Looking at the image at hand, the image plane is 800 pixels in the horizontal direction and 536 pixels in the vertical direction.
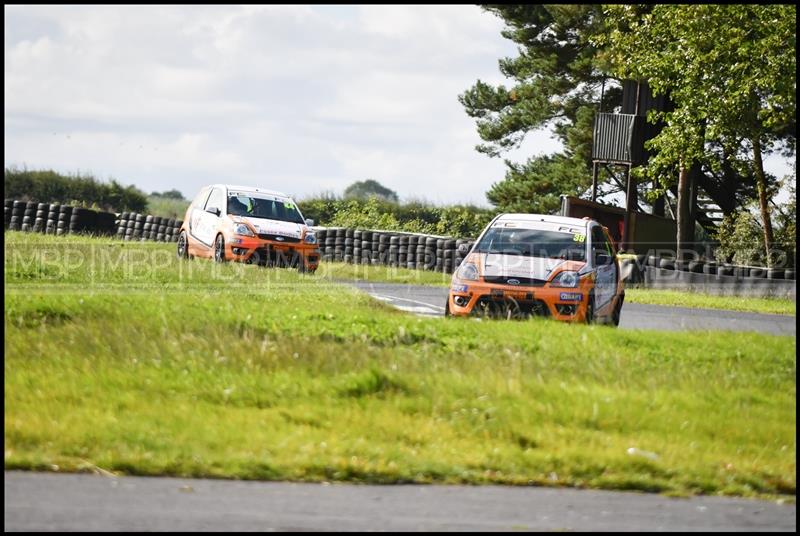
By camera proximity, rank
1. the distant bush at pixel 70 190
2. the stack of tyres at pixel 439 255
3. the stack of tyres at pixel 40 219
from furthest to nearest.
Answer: the distant bush at pixel 70 190, the stack of tyres at pixel 40 219, the stack of tyres at pixel 439 255

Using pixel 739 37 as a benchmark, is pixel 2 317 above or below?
below

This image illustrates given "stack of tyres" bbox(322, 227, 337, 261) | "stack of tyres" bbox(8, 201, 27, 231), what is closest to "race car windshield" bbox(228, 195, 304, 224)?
"stack of tyres" bbox(322, 227, 337, 261)

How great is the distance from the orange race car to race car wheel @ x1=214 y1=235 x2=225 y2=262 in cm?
843

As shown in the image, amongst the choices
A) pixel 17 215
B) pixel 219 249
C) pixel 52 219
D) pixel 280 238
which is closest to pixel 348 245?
pixel 280 238

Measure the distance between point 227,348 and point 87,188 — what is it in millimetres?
40317

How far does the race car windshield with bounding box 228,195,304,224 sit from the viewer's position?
82.2 ft

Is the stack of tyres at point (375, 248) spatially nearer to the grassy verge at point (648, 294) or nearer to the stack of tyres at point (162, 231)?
the grassy verge at point (648, 294)

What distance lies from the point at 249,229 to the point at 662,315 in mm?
8282

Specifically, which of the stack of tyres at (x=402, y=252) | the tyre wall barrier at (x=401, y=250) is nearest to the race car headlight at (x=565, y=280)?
the tyre wall barrier at (x=401, y=250)

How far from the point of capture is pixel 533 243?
56.6 feet

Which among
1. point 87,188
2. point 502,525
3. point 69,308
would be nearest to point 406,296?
point 69,308

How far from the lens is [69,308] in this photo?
43.0ft

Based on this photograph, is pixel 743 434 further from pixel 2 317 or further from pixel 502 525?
pixel 2 317

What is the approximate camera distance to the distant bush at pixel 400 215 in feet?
139
